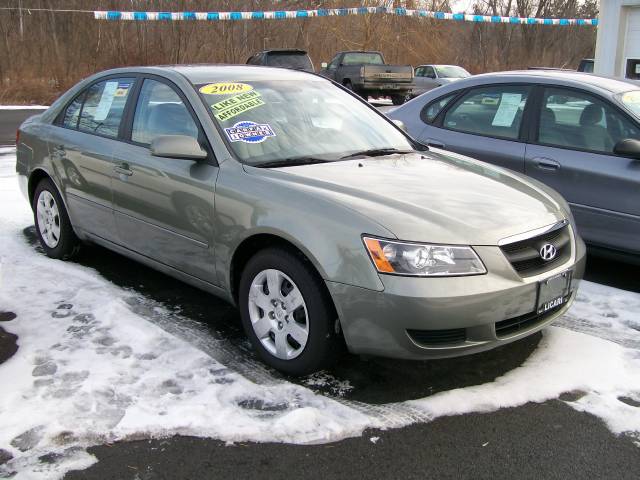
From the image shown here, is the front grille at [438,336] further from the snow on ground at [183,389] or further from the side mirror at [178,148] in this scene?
the side mirror at [178,148]

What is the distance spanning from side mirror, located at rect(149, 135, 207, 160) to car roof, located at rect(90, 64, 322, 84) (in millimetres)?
585

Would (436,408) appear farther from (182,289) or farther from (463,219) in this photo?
(182,289)

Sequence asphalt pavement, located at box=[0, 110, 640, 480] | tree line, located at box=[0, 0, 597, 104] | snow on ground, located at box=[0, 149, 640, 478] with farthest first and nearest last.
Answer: tree line, located at box=[0, 0, 597, 104]
snow on ground, located at box=[0, 149, 640, 478]
asphalt pavement, located at box=[0, 110, 640, 480]

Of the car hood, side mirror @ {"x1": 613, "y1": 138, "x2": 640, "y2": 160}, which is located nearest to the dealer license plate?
the car hood

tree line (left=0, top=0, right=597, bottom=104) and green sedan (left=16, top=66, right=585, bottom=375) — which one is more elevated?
tree line (left=0, top=0, right=597, bottom=104)

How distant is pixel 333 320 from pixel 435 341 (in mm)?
499

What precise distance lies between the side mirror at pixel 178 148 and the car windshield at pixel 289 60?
54.4 feet

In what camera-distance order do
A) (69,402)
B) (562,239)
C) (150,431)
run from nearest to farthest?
(150,431) < (69,402) < (562,239)

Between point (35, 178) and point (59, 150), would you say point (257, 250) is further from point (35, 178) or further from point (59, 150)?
point (35, 178)

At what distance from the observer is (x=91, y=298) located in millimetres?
4520

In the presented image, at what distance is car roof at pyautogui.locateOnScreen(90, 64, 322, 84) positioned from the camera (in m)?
4.25

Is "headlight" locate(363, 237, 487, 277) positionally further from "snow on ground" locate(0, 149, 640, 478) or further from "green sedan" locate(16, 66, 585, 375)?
"snow on ground" locate(0, 149, 640, 478)

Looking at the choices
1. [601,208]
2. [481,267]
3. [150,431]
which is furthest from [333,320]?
[601,208]

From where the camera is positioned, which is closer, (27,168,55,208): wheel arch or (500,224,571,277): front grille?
(500,224,571,277): front grille
